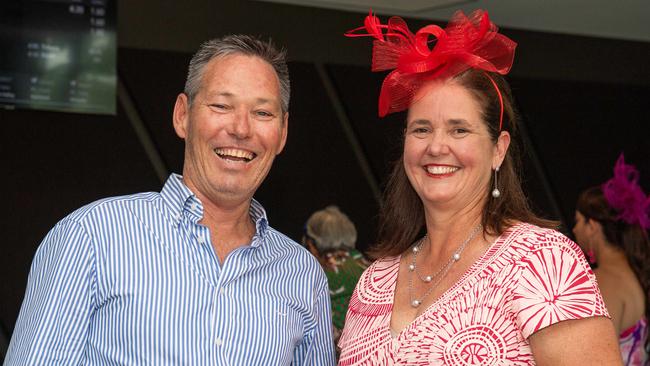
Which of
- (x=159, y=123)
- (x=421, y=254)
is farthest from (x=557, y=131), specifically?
(x=421, y=254)

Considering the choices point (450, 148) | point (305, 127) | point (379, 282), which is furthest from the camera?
point (305, 127)

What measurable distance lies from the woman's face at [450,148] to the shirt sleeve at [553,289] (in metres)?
0.24

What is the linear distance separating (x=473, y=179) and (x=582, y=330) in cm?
42

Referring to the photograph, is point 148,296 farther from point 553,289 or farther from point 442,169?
point 553,289

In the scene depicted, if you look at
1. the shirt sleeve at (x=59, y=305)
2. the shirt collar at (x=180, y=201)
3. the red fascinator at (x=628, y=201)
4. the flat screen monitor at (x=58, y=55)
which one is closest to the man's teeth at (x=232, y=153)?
the shirt collar at (x=180, y=201)

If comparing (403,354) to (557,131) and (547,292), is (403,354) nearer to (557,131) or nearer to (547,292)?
(547,292)

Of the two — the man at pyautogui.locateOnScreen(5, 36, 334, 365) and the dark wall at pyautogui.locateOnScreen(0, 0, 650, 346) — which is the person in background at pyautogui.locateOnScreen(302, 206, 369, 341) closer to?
the dark wall at pyautogui.locateOnScreen(0, 0, 650, 346)

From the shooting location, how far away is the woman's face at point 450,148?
2.03 metres

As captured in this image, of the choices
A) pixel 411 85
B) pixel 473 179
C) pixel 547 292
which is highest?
pixel 411 85

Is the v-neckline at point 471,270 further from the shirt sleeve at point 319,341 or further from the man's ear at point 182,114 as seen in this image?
the man's ear at point 182,114

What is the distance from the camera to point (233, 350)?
195 cm

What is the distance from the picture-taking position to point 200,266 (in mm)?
1976

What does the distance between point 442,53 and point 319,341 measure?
0.72 m

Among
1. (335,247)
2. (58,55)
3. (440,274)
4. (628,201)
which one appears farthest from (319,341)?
(58,55)
